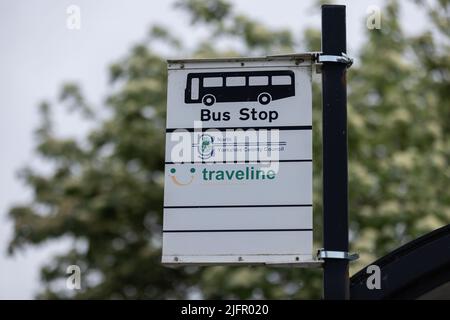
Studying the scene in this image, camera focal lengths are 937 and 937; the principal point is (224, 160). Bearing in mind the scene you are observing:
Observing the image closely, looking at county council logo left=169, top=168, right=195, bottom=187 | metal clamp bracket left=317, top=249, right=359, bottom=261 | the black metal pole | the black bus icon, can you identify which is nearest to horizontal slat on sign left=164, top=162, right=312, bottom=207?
county council logo left=169, top=168, right=195, bottom=187

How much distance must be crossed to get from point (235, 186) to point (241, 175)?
75 millimetres

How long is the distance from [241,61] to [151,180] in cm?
1325

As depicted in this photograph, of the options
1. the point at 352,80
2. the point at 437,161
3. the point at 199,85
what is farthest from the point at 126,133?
the point at 199,85

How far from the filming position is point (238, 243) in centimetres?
534

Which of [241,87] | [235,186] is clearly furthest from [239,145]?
[241,87]

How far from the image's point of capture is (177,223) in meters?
5.45

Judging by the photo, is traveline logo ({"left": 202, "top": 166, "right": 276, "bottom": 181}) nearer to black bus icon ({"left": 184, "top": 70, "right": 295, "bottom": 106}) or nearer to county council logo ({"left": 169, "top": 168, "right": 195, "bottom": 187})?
county council logo ({"left": 169, "top": 168, "right": 195, "bottom": 187})

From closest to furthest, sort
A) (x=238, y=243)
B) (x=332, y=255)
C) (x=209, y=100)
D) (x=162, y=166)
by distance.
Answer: (x=332, y=255) → (x=238, y=243) → (x=209, y=100) → (x=162, y=166)

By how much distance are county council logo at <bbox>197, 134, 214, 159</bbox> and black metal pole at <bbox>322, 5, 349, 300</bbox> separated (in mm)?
662

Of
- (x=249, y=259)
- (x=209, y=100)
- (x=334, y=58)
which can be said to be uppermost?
(x=334, y=58)

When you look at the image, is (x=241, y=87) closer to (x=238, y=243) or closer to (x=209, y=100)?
(x=209, y=100)

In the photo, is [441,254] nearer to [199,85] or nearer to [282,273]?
[199,85]

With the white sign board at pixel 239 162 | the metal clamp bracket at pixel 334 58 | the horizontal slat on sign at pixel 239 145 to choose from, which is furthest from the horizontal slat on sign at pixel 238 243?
the metal clamp bracket at pixel 334 58

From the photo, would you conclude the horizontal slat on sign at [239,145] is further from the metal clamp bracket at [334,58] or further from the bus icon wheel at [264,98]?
the metal clamp bracket at [334,58]
